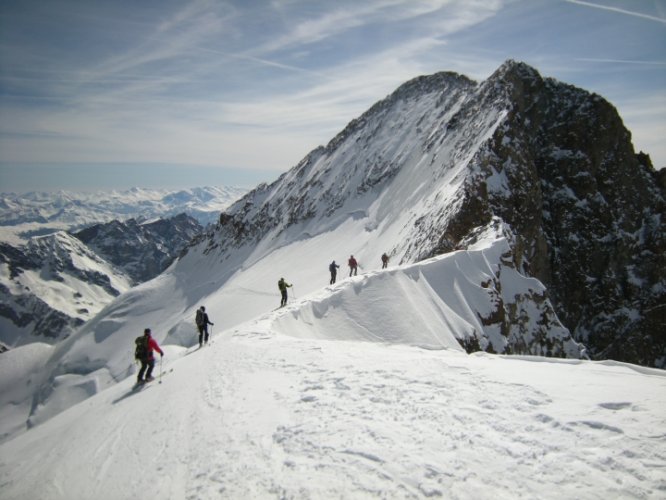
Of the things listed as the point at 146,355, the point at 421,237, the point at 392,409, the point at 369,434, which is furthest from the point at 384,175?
the point at 369,434

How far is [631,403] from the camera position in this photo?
22.5 feet

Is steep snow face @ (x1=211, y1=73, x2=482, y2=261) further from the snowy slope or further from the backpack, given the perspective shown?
the backpack

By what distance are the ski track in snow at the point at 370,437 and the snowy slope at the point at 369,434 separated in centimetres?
3

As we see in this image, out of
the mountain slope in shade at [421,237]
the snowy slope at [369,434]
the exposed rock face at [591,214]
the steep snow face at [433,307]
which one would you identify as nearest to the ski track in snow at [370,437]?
the snowy slope at [369,434]

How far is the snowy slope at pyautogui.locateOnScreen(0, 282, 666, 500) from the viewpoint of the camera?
5.60 metres

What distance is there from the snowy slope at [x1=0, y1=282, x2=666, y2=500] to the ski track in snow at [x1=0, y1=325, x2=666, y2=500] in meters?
0.03

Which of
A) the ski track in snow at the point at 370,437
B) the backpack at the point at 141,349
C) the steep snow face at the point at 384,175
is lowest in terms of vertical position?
the ski track in snow at the point at 370,437

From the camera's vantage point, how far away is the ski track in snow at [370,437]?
18.3 ft

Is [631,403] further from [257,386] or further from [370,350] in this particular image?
[257,386]

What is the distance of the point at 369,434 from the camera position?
6836 mm

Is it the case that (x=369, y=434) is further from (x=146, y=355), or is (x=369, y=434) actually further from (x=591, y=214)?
(x=591, y=214)

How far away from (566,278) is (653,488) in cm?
4427

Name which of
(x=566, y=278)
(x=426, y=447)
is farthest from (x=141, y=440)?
(x=566, y=278)

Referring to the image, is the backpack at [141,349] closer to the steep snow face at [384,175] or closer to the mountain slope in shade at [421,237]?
the mountain slope in shade at [421,237]
